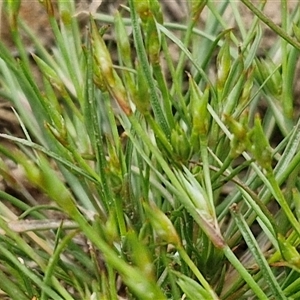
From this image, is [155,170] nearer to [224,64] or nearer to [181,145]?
[181,145]

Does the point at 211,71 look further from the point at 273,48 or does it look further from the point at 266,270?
the point at 266,270

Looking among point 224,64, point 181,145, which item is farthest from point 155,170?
point 224,64

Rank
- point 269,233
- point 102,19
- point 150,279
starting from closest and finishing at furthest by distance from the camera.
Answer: point 150,279, point 269,233, point 102,19

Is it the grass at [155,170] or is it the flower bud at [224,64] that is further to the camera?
the flower bud at [224,64]

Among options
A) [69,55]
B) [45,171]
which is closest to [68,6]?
[69,55]

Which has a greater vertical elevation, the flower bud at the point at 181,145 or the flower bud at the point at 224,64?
the flower bud at the point at 224,64

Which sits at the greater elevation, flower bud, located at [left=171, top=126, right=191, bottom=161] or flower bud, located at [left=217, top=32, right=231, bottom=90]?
flower bud, located at [left=217, top=32, right=231, bottom=90]

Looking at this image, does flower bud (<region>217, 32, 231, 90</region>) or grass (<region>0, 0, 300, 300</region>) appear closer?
grass (<region>0, 0, 300, 300</region>)

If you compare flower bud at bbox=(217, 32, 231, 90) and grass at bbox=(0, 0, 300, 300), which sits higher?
flower bud at bbox=(217, 32, 231, 90)
